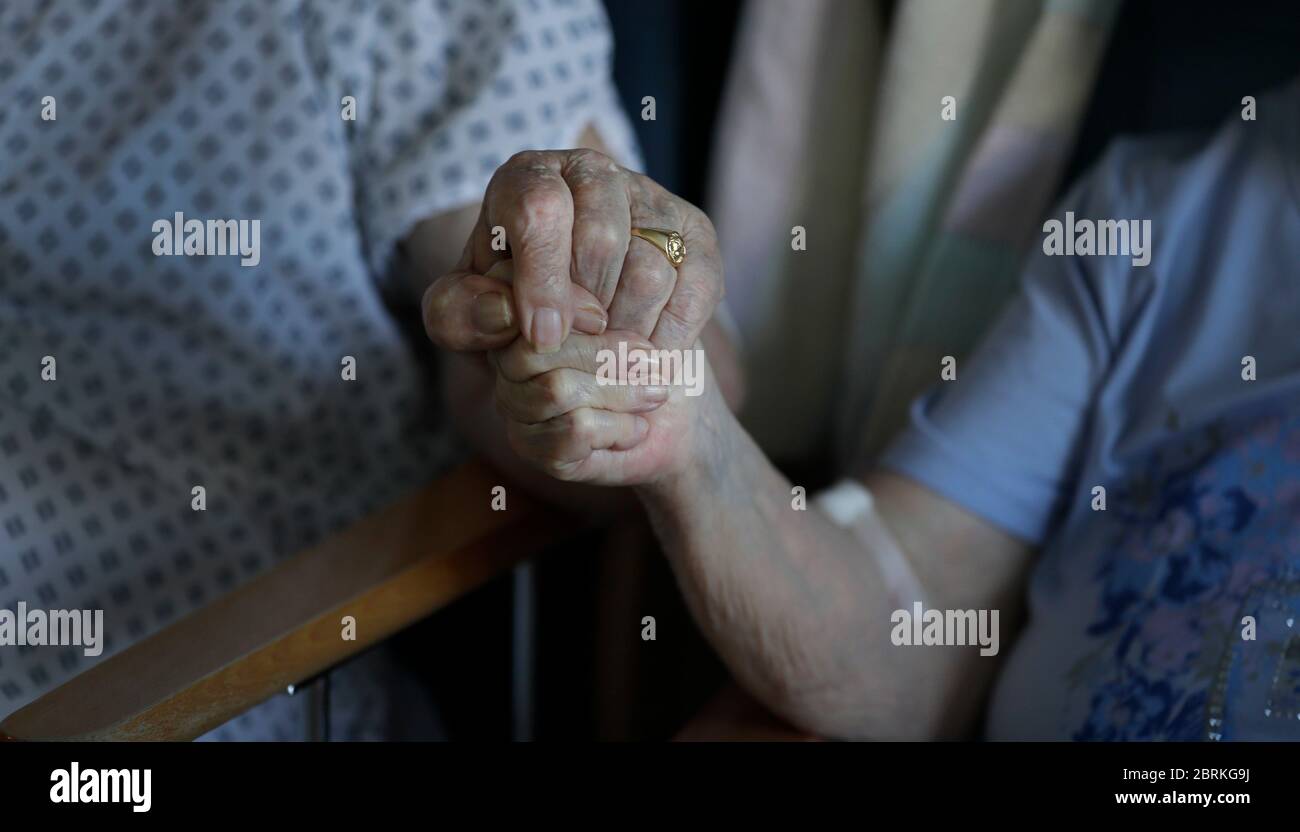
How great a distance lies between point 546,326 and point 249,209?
470 millimetres

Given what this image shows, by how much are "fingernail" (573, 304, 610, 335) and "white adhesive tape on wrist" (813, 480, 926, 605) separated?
0.31 meters

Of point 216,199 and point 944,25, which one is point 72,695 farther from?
point 944,25

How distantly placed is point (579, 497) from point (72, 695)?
0.32m

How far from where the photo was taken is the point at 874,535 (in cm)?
81

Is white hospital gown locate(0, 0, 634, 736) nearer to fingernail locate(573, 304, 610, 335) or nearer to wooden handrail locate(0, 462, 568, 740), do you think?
wooden handrail locate(0, 462, 568, 740)

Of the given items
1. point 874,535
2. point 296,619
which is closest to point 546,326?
point 296,619

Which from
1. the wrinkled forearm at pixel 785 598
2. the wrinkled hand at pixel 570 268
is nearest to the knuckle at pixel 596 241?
the wrinkled hand at pixel 570 268

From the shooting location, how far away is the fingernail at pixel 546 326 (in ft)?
1.69

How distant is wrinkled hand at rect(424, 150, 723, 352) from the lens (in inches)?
20.6

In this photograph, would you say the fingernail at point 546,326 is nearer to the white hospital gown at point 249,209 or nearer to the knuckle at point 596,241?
the knuckle at point 596,241

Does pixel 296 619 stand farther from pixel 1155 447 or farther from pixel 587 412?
pixel 1155 447

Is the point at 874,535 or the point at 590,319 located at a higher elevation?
the point at 590,319

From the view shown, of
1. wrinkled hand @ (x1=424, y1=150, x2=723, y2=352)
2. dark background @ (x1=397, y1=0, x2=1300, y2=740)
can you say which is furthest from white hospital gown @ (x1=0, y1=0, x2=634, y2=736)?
wrinkled hand @ (x1=424, y1=150, x2=723, y2=352)

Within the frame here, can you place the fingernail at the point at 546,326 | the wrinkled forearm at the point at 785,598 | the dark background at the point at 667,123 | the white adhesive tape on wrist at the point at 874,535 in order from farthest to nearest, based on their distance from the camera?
the dark background at the point at 667,123, the white adhesive tape on wrist at the point at 874,535, the wrinkled forearm at the point at 785,598, the fingernail at the point at 546,326
